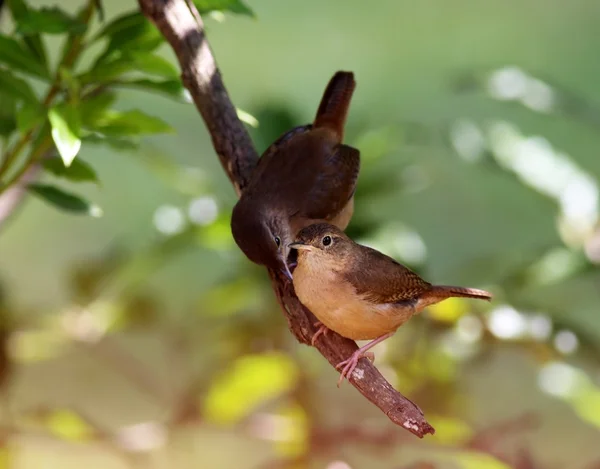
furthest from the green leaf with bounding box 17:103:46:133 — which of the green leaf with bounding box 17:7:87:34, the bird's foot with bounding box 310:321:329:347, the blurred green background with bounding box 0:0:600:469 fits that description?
the blurred green background with bounding box 0:0:600:469

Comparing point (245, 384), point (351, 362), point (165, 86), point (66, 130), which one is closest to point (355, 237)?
point (245, 384)

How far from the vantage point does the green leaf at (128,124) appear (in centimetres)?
166

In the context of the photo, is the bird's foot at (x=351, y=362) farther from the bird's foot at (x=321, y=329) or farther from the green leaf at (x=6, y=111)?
the green leaf at (x=6, y=111)

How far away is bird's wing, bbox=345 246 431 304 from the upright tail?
0.42m

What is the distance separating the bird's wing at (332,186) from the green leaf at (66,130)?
583 millimetres

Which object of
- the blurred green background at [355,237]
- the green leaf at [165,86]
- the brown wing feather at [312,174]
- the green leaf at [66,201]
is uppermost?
the blurred green background at [355,237]

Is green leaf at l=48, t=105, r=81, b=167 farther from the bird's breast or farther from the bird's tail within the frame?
the bird's tail

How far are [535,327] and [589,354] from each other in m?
0.26

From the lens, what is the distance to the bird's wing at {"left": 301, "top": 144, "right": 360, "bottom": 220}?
1902 mm

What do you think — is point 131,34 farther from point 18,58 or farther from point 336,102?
point 336,102

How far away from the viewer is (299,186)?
1902mm

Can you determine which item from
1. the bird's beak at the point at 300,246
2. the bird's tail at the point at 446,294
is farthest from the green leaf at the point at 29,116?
the bird's tail at the point at 446,294

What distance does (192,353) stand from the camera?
4215mm

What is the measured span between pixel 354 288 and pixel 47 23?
843 millimetres
